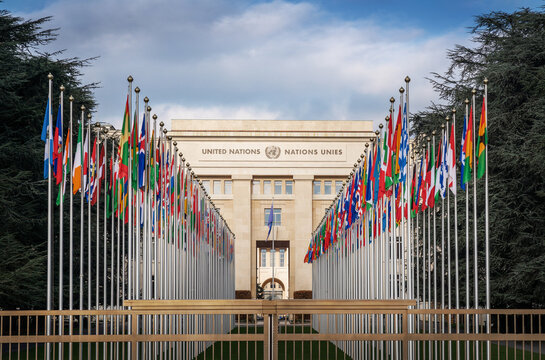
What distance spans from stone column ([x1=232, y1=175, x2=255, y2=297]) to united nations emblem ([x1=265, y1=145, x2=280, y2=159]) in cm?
295

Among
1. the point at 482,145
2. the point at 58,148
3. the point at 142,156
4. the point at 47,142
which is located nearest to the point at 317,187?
the point at 142,156

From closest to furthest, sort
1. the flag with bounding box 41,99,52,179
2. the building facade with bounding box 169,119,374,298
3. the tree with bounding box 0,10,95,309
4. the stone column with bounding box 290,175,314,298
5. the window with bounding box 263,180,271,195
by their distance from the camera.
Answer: the flag with bounding box 41,99,52,179 → the tree with bounding box 0,10,95,309 → the stone column with bounding box 290,175,314,298 → the building facade with bounding box 169,119,374,298 → the window with bounding box 263,180,271,195

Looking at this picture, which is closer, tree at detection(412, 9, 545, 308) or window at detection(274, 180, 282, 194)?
tree at detection(412, 9, 545, 308)

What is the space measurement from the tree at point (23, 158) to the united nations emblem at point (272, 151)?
140ft

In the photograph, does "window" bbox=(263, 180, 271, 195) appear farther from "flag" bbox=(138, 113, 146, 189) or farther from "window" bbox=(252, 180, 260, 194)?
"flag" bbox=(138, 113, 146, 189)

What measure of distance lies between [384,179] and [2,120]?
19.4 meters

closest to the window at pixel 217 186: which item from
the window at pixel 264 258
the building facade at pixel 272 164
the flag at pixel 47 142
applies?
the building facade at pixel 272 164

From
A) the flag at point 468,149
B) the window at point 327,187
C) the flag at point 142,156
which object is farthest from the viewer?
the window at point 327,187

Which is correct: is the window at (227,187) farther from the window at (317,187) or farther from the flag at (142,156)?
the flag at (142,156)

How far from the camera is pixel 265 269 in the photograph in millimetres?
107250

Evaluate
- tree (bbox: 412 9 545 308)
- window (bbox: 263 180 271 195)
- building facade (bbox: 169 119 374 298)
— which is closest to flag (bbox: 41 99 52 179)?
tree (bbox: 412 9 545 308)

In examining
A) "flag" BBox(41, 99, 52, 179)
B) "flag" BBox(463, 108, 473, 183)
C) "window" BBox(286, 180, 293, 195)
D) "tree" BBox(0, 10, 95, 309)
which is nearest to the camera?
"flag" BBox(463, 108, 473, 183)

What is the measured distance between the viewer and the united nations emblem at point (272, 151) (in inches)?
3223

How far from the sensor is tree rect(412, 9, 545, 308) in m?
32.9
